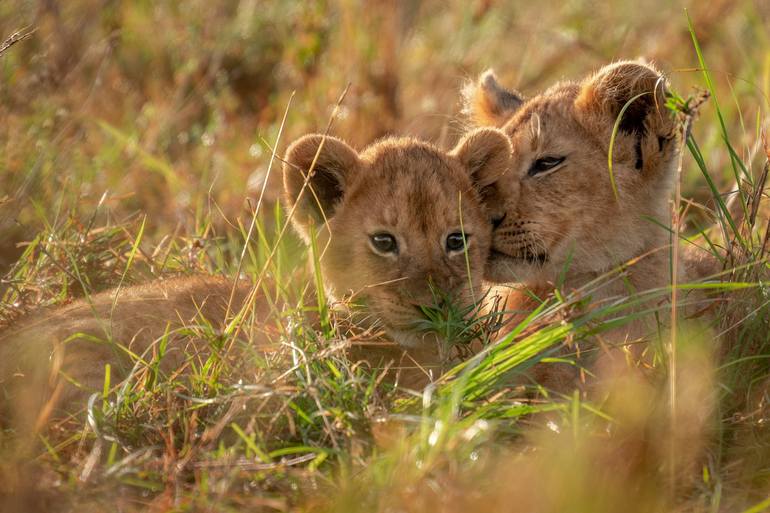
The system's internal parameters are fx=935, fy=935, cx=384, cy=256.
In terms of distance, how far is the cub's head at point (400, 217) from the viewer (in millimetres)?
3414

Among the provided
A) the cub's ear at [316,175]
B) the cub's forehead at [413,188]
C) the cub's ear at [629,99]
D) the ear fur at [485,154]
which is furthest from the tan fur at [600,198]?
the cub's ear at [316,175]

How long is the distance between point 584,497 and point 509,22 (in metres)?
5.70

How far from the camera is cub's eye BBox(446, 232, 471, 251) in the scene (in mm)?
3541

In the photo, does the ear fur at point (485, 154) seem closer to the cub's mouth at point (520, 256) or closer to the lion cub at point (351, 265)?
the lion cub at point (351, 265)

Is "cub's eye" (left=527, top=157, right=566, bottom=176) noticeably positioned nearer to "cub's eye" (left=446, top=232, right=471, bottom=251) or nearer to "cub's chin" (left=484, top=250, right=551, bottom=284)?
"cub's chin" (left=484, top=250, right=551, bottom=284)

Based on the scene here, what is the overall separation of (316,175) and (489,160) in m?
0.70

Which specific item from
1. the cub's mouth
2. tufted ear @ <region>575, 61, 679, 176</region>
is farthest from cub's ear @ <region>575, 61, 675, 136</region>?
the cub's mouth

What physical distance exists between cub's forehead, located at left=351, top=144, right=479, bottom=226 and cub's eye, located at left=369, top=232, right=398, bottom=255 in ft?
0.17

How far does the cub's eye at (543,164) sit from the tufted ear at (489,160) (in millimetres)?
188

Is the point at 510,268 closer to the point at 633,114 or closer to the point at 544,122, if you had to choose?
the point at 544,122

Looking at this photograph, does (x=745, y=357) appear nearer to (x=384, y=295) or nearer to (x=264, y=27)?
(x=384, y=295)

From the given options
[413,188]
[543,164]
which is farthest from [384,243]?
[543,164]

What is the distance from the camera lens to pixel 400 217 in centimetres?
349

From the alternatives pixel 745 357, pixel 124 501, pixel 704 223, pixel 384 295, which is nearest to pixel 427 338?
pixel 384 295
